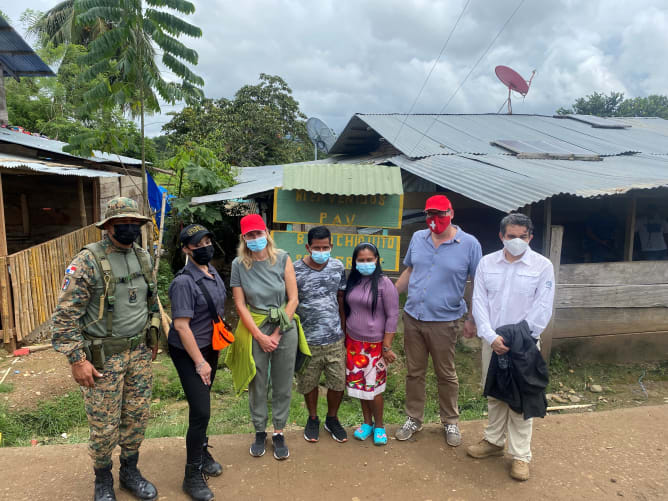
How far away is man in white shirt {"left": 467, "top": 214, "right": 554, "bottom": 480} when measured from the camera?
2854mm

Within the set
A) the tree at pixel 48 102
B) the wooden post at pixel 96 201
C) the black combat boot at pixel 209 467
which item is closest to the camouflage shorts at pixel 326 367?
the black combat boot at pixel 209 467

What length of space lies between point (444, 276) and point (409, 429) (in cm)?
126

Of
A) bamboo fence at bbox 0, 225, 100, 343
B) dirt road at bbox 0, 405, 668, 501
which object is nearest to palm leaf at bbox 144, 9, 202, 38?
bamboo fence at bbox 0, 225, 100, 343

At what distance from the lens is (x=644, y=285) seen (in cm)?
603

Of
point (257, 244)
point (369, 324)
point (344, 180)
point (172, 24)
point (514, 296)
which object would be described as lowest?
point (369, 324)

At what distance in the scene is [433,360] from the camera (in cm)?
333

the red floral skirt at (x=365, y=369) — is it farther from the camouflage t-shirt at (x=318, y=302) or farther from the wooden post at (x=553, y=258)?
the wooden post at (x=553, y=258)

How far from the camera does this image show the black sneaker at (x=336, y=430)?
3338mm

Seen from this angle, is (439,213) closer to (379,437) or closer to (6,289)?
(379,437)

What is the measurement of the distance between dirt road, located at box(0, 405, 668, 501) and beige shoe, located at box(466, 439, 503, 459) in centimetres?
4

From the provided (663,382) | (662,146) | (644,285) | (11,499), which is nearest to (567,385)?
(663,382)

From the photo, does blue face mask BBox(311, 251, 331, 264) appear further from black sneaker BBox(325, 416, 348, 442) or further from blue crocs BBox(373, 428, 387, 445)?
blue crocs BBox(373, 428, 387, 445)

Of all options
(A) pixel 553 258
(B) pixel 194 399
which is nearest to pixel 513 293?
(B) pixel 194 399

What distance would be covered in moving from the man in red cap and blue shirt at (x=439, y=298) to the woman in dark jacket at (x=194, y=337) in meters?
1.46
